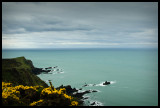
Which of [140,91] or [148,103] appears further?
[140,91]

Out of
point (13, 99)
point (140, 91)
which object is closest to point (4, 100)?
point (13, 99)

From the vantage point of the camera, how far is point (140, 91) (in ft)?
262

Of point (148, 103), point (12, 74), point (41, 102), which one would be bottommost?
point (148, 103)

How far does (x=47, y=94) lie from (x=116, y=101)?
54.5 metres

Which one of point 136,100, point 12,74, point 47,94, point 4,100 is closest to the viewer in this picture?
point 4,100

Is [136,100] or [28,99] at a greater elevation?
[28,99]

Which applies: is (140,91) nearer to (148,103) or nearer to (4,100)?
(148,103)

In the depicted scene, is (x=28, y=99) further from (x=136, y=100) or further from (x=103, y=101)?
(x=136, y=100)

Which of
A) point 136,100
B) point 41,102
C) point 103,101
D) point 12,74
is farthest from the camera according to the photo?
point 136,100

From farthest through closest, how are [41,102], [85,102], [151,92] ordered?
[151,92]
[85,102]
[41,102]

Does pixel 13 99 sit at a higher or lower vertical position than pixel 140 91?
higher

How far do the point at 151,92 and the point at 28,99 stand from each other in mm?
77411

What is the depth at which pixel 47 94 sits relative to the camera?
49.0 feet

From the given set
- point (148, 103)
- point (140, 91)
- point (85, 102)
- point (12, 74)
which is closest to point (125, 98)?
point (148, 103)
